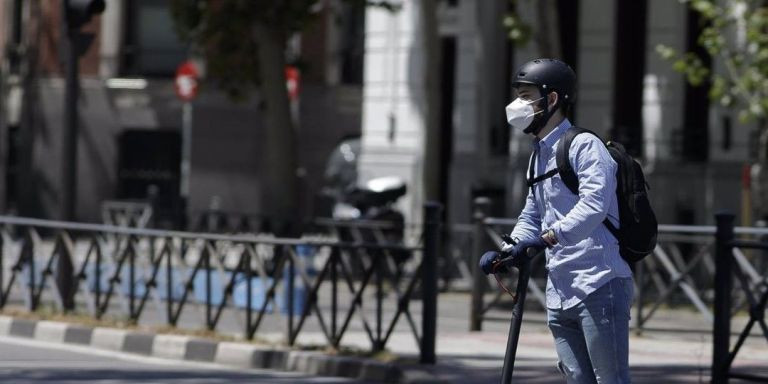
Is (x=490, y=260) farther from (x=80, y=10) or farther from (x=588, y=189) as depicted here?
(x=80, y=10)

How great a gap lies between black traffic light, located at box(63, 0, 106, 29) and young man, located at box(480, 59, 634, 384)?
8.85 meters

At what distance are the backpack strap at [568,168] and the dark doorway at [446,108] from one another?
19451 mm

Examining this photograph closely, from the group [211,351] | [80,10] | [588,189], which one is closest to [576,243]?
[588,189]

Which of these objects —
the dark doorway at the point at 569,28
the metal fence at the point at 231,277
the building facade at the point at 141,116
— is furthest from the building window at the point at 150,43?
the metal fence at the point at 231,277

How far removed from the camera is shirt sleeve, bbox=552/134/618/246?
7.04 metres

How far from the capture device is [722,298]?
36.9 ft

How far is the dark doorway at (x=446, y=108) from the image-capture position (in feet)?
88.5

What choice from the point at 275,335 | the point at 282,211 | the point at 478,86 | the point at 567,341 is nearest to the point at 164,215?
the point at 282,211

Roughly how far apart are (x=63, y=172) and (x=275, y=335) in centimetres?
258

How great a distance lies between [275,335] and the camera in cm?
1477

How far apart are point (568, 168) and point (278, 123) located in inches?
688

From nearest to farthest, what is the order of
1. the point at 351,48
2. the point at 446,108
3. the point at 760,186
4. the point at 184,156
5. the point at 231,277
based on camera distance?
the point at 231,277
the point at 760,186
the point at 446,108
the point at 184,156
the point at 351,48

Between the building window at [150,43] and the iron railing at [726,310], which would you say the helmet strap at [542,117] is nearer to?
the iron railing at [726,310]

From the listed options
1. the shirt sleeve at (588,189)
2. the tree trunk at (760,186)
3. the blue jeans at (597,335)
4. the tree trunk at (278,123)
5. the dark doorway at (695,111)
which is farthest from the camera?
the tree trunk at (278,123)
